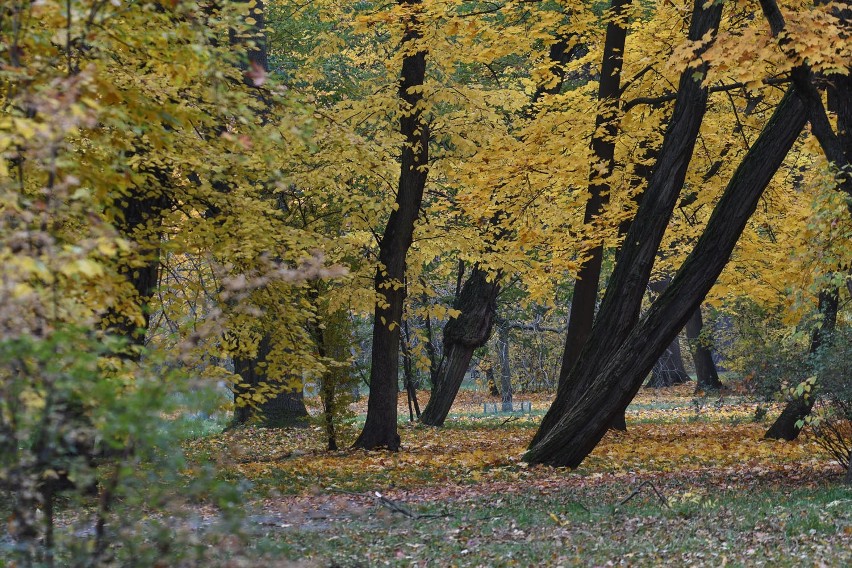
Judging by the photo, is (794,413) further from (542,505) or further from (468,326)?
(542,505)

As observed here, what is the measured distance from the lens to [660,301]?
11.2 metres

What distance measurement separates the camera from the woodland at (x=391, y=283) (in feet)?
12.4

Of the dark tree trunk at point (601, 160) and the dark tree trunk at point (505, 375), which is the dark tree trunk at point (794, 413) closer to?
the dark tree trunk at point (601, 160)

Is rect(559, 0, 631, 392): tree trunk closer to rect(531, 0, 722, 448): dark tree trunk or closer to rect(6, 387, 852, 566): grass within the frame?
rect(531, 0, 722, 448): dark tree trunk

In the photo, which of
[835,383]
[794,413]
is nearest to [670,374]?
[794,413]

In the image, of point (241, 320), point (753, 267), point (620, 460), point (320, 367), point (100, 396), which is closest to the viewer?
point (100, 396)

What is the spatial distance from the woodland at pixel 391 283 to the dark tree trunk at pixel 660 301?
38mm

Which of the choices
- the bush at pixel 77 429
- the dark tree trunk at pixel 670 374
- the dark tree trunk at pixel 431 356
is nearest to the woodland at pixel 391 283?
the bush at pixel 77 429

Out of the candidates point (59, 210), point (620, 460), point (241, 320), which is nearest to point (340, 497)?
point (241, 320)

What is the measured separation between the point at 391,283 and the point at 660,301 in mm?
4770

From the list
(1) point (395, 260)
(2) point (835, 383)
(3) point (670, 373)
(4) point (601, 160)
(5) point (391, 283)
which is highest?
(4) point (601, 160)

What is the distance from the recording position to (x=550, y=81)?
15.6 m

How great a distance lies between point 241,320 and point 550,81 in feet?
26.4

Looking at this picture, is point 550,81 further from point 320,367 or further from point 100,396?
point 100,396
